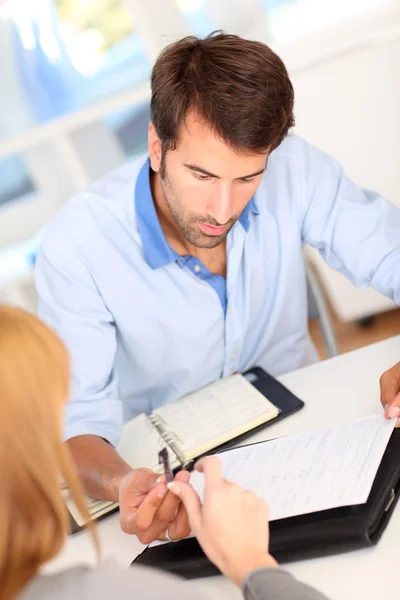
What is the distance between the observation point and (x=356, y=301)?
2.65 meters

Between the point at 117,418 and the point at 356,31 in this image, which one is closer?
the point at 117,418

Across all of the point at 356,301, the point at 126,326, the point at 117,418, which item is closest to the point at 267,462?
the point at 117,418

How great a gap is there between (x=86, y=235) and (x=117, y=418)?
1.21ft

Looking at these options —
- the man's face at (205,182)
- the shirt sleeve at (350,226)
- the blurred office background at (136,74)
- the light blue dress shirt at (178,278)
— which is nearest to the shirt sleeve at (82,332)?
→ the light blue dress shirt at (178,278)

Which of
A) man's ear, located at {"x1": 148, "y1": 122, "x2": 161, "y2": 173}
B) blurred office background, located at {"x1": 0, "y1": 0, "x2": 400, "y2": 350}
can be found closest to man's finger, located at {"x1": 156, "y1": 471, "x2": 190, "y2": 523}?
man's ear, located at {"x1": 148, "y1": 122, "x2": 161, "y2": 173}

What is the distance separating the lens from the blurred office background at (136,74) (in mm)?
2283

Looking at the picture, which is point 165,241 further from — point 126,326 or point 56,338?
point 56,338

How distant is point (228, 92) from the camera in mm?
1144

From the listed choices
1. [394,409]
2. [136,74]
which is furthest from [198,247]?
[136,74]

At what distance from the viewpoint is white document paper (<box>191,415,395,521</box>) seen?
0.86 m

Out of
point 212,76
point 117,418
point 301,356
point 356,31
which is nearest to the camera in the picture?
point 212,76

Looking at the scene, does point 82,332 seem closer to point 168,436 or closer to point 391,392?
point 168,436

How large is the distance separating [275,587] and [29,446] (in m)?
0.31

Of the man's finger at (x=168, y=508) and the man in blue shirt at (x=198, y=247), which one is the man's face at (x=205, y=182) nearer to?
the man in blue shirt at (x=198, y=247)
